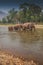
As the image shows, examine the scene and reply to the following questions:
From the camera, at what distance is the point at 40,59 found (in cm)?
325

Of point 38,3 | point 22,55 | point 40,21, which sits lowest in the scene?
point 22,55

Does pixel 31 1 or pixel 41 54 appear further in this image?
pixel 31 1

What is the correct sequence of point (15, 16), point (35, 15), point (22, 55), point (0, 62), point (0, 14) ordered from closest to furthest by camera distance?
point (0, 62), point (22, 55), point (0, 14), point (35, 15), point (15, 16)

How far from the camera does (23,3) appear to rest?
5238 millimetres

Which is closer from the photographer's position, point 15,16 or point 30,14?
point 30,14

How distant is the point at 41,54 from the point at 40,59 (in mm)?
350

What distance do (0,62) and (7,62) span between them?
116 mm

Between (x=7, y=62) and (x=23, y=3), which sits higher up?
(x=23, y=3)

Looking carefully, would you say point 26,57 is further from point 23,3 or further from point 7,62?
point 23,3

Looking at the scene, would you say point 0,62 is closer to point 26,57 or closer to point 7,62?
point 7,62

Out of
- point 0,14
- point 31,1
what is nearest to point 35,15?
point 31,1

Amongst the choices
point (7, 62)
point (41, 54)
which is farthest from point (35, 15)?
point (7, 62)

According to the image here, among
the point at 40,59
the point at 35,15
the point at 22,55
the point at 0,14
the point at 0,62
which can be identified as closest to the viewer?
the point at 0,62

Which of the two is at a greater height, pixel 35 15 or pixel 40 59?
pixel 35 15
